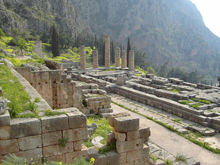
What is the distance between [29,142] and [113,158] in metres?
2.40

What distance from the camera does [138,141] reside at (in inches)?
246

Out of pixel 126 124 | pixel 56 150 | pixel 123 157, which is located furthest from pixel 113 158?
pixel 56 150

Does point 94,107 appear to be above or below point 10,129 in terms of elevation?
below

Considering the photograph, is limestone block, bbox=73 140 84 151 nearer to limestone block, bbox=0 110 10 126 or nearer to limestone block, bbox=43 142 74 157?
limestone block, bbox=43 142 74 157

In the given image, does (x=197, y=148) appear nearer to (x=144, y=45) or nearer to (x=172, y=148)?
(x=172, y=148)

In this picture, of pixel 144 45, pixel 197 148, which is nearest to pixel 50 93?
pixel 197 148

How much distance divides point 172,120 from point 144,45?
116 meters

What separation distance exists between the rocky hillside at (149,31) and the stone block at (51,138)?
120966mm

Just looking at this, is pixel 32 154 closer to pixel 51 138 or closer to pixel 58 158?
pixel 51 138

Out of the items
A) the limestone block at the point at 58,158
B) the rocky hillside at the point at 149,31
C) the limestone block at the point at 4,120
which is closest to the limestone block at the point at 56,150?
the limestone block at the point at 58,158

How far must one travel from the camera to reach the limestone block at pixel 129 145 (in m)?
6.02

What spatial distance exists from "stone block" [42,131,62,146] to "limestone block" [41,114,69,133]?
0.32ft

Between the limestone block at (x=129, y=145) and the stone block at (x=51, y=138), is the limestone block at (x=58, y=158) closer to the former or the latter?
the stone block at (x=51, y=138)

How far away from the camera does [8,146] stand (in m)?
4.53
